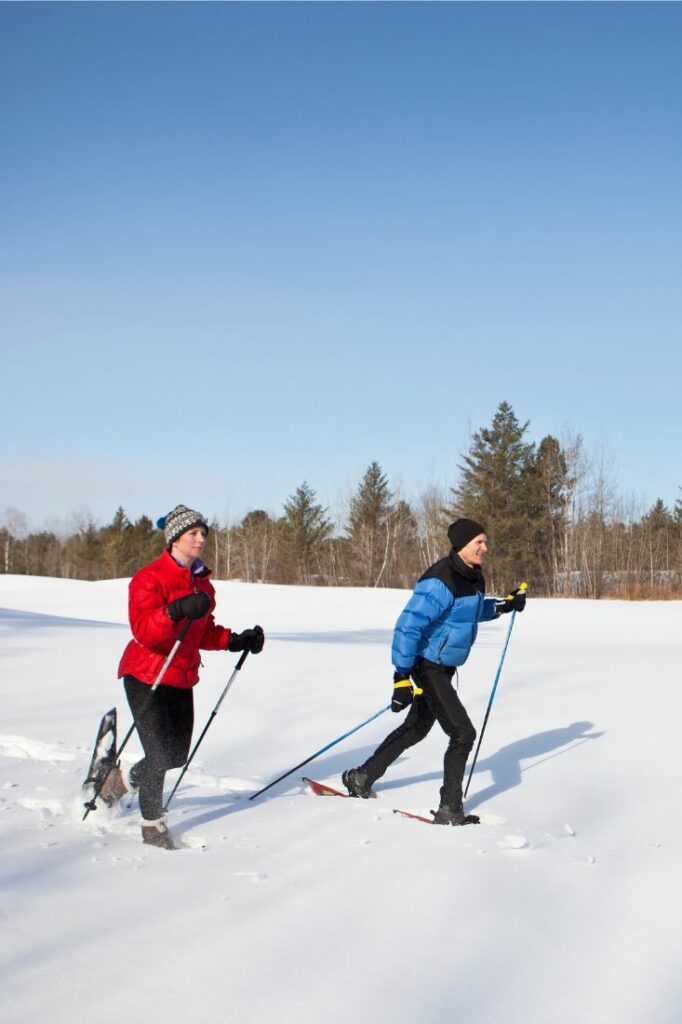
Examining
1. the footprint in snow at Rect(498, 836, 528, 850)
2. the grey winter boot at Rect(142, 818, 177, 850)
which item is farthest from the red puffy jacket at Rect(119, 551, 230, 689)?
the footprint in snow at Rect(498, 836, 528, 850)

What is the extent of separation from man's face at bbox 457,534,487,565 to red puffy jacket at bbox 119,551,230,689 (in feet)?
5.23

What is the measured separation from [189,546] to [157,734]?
3.29ft

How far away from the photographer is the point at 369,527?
52.0 meters

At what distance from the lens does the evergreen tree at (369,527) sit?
2010 inches

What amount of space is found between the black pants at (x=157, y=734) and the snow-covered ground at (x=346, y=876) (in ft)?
0.84

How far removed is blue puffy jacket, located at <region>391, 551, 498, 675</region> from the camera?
512 cm

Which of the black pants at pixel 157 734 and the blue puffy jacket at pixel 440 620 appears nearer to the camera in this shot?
the black pants at pixel 157 734

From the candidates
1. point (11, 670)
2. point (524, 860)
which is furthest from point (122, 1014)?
point (11, 670)

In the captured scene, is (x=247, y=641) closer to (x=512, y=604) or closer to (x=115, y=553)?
(x=512, y=604)

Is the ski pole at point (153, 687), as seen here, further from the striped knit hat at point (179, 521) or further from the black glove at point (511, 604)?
the black glove at point (511, 604)

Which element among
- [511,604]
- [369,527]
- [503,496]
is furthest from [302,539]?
[511,604]

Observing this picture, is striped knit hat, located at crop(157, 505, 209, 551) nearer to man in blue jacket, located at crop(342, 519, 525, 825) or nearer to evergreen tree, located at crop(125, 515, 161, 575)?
man in blue jacket, located at crop(342, 519, 525, 825)

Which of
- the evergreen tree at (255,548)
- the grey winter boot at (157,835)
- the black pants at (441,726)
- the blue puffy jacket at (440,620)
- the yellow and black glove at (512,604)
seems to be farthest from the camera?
the evergreen tree at (255,548)

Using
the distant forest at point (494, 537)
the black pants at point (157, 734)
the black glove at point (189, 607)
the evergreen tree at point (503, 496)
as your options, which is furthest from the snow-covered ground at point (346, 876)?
the evergreen tree at point (503, 496)
